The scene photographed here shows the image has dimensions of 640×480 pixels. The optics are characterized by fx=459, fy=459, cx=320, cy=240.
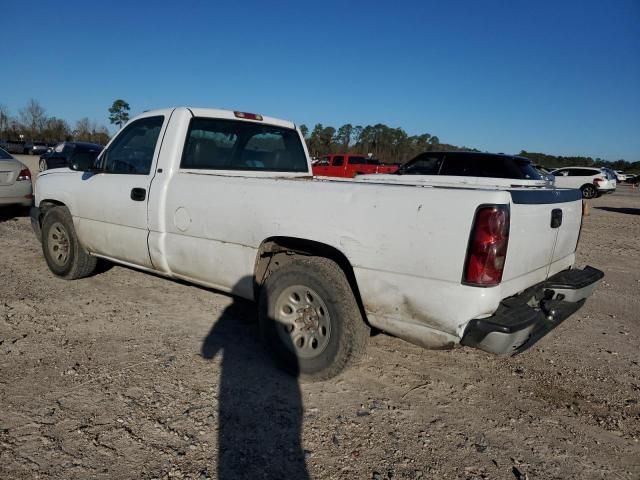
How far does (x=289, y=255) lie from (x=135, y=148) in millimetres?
2184

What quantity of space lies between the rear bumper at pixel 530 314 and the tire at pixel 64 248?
4285mm

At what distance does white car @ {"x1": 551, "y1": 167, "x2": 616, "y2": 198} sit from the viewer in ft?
80.0

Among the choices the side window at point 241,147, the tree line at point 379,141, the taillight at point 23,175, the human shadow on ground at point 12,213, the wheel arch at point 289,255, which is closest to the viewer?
the wheel arch at point 289,255

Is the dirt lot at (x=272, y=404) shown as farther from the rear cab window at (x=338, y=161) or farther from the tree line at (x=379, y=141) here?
the tree line at (x=379, y=141)

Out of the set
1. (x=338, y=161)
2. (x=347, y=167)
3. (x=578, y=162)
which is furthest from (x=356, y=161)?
(x=578, y=162)

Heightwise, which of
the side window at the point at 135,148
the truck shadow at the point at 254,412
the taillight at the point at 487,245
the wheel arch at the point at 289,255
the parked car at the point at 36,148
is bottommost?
the truck shadow at the point at 254,412

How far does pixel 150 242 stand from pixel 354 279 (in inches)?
79.4

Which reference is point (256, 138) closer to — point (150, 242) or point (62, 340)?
point (150, 242)

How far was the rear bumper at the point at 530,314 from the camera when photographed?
8.34 ft

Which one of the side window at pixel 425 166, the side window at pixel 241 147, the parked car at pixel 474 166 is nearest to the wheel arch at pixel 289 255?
the side window at pixel 241 147

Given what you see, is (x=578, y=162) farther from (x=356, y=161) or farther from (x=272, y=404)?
(x=272, y=404)

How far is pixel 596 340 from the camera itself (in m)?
4.30

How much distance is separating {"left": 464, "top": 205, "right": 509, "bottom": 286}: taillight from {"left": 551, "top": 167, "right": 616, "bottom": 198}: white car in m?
24.7

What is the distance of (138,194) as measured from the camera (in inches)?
163
